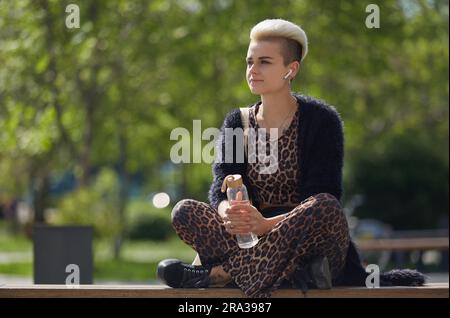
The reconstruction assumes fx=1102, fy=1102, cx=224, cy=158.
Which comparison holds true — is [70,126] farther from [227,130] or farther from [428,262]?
[227,130]

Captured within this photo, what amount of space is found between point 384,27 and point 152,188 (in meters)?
23.0

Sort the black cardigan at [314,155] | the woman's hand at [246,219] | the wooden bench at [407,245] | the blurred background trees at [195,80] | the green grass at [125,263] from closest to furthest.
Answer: the woman's hand at [246,219] → the black cardigan at [314,155] → the wooden bench at [407,245] → the blurred background trees at [195,80] → the green grass at [125,263]

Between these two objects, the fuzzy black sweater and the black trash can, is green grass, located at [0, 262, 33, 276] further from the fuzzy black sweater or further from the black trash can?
the fuzzy black sweater

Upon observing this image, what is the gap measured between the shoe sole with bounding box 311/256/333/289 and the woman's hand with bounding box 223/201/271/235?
272 millimetres

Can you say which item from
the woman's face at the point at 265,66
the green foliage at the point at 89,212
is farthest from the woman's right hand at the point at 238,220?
the green foliage at the point at 89,212

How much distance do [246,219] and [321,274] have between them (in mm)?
414

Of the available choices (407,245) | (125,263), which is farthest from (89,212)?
(407,245)

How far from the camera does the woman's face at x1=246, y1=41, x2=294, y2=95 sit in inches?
210

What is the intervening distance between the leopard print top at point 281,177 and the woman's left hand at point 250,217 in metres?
0.40

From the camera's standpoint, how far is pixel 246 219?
4922 millimetres

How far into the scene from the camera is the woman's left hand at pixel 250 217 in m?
4.92

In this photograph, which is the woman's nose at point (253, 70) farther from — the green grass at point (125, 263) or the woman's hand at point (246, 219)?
the green grass at point (125, 263)

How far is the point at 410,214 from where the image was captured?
843 inches

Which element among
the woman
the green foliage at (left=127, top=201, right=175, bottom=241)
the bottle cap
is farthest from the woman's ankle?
the green foliage at (left=127, top=201, right=175, bottom=241)
